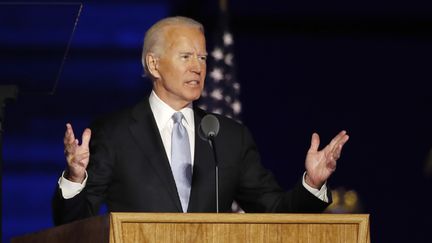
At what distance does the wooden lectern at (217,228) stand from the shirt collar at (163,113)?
72 centimetres

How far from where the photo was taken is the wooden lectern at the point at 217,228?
9.20 feet

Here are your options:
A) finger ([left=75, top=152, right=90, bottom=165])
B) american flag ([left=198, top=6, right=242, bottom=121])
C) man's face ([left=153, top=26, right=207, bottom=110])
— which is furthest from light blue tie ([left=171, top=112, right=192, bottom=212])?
american flag ([left=198, top=6, right=242, bottom=121])

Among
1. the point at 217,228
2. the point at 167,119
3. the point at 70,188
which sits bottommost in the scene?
the point at 217,228

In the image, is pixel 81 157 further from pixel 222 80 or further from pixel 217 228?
pixel 222 80

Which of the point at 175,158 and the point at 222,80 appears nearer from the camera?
the point at 175,158

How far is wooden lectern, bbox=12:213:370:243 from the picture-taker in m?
2.80

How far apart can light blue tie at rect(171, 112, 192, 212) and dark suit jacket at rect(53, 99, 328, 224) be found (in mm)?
21

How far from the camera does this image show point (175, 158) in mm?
3541

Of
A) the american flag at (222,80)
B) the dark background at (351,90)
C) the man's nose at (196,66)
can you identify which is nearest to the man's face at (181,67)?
the man's nose at (196,66)

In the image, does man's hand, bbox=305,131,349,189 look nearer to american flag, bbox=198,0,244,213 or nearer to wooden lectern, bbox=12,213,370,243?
wooden lectern, bbox=12,213,370,243

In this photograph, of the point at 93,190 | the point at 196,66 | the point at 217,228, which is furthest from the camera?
the point at 196,66

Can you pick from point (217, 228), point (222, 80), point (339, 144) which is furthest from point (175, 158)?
point (222, 80)

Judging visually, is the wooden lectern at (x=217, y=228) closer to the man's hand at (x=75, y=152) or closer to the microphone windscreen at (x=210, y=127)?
the man's hand at (x=75, y=152)

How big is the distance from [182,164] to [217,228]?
69cm
